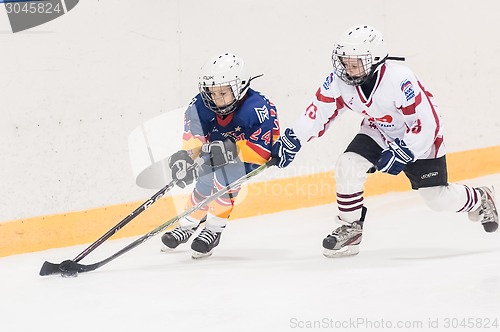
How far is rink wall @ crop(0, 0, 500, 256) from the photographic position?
4180mm

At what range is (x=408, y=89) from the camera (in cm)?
347

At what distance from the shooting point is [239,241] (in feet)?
14.2

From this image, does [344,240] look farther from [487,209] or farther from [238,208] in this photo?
[238,208]

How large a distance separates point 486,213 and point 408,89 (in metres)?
0.77

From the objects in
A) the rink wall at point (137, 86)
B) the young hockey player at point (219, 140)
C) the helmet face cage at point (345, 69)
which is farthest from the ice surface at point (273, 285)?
the helmet face cage at point (345, 69)

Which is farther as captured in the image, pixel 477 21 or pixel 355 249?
pixel 477 21

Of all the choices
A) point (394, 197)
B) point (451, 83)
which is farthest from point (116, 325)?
point (451, 83)

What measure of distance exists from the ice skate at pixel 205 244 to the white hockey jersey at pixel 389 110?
0.61 metres

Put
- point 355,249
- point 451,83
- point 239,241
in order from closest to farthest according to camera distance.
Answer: point 355,249
point 239,241
point 451,83

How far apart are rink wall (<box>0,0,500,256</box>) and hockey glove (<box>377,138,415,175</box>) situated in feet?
5.05

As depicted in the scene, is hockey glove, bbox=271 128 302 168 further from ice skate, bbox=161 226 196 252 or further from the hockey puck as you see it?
the hockey puck

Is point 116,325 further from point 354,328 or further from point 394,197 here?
point 394,197

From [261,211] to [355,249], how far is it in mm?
1310

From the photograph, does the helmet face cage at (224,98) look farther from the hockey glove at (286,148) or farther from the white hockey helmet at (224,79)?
the hockey glove at (286,148)
